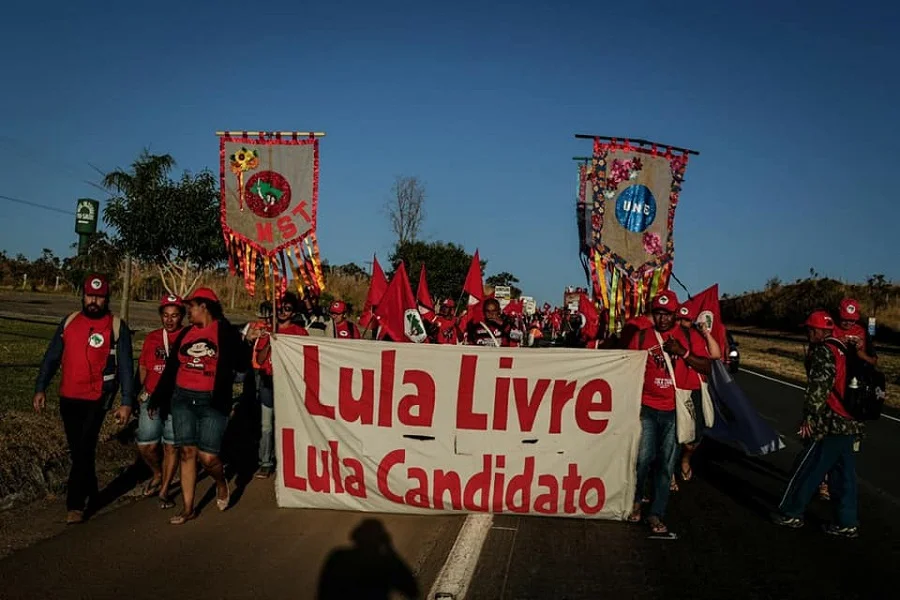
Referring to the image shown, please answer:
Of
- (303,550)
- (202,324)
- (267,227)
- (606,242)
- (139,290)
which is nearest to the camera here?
(303,550)

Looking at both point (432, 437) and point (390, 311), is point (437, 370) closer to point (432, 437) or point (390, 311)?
point (432, 437)

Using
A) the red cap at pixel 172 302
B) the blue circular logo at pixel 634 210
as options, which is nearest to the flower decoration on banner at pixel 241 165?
the red cap at pixel 172 302

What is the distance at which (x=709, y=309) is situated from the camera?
10461mm

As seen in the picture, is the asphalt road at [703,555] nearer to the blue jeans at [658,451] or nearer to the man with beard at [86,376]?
the blue jeans at [658,451]


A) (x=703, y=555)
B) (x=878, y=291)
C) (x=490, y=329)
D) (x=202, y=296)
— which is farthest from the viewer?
(x=878, y=291)

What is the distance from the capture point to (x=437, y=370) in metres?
6.70

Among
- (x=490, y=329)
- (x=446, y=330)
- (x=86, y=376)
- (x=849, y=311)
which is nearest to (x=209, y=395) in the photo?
(x=86, y=376)

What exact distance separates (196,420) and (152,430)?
0.67 meters

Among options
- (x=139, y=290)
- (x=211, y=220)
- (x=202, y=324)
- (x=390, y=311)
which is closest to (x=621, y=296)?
(x=390, y=311)

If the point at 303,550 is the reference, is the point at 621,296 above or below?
above

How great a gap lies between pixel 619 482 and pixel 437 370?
1754 mm

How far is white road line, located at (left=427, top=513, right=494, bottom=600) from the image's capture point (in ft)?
15.6

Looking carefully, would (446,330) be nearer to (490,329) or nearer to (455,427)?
(490,329)

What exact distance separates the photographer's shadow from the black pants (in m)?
2.07
